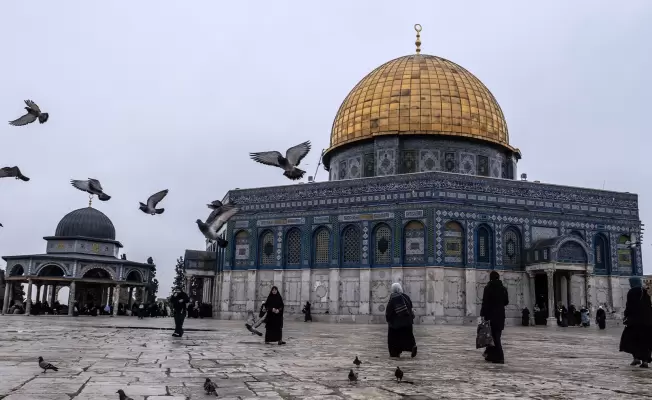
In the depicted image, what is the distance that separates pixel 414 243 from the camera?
29.4m

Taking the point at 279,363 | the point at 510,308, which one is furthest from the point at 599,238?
the point at 279,363

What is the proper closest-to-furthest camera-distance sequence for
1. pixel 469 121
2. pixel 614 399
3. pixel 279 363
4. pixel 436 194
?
1. pixel 614 399
2. pixel 279 363
3. pixel 436 194
4. pixel 469 121

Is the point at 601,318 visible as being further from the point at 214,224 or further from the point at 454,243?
the point at 214,224

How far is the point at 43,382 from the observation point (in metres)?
5.54

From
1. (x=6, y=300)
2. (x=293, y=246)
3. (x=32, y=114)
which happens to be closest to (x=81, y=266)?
(x=6, y=300)

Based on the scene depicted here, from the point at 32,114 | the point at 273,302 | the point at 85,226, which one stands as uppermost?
the point at 85,226

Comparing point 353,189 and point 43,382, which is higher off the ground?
point 353,189

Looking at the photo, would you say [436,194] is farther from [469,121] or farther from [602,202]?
[602,202]

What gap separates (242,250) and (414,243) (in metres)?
9.65

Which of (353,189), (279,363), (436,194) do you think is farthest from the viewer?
(353,189)

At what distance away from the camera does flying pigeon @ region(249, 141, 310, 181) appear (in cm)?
1434

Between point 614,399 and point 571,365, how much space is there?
3.36 meters

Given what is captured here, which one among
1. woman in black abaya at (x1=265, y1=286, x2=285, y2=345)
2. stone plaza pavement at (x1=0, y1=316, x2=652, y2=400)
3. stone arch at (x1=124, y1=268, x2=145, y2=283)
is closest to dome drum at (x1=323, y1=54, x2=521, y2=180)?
stone arch at (x1=124, y1=268, x2=145, y2=283)

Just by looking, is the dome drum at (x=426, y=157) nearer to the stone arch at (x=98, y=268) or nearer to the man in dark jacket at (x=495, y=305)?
the stone arch at (x=98, y=268)
